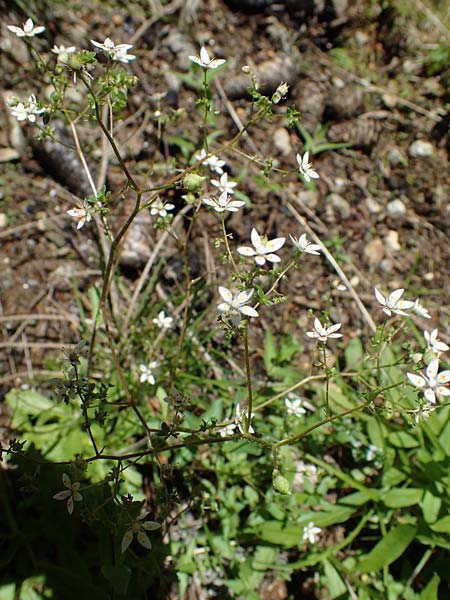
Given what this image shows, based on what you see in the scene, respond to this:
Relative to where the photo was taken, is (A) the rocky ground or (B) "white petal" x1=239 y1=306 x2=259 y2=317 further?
(A) the rocky ground

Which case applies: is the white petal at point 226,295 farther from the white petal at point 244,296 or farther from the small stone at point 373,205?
the small stone at point 373,205

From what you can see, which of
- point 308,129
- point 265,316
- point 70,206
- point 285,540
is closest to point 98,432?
point 285,540

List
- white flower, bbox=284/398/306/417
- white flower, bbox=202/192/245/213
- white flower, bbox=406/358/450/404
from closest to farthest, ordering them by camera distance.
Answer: white flower, bbox=406/358/450/404
white flower, bbox=202/192/245/213
white flower, bbox=284/398/306/417

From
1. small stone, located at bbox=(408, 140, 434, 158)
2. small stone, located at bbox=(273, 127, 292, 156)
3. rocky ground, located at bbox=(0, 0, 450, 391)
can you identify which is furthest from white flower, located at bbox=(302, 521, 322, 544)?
small stone, located at bbox=(408, 140, 434, 158)

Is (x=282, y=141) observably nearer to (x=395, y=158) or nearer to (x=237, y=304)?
(x=395, y=158)

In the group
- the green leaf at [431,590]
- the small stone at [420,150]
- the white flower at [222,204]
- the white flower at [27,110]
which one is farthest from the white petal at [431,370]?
the small stone at [420,150]

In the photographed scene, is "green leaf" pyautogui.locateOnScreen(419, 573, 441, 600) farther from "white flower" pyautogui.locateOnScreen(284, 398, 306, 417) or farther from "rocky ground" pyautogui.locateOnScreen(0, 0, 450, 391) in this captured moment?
"rocky ground" pyautogui.locateOnScreen(0, 0, 450, 391)

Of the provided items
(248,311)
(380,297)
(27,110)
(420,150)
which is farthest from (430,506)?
(420,150)

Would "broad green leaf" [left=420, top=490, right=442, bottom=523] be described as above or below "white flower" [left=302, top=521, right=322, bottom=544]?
above

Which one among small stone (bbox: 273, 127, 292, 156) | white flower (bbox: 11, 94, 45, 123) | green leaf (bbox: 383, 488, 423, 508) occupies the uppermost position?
white flower (bbox: 11, 94, 45, 123)
